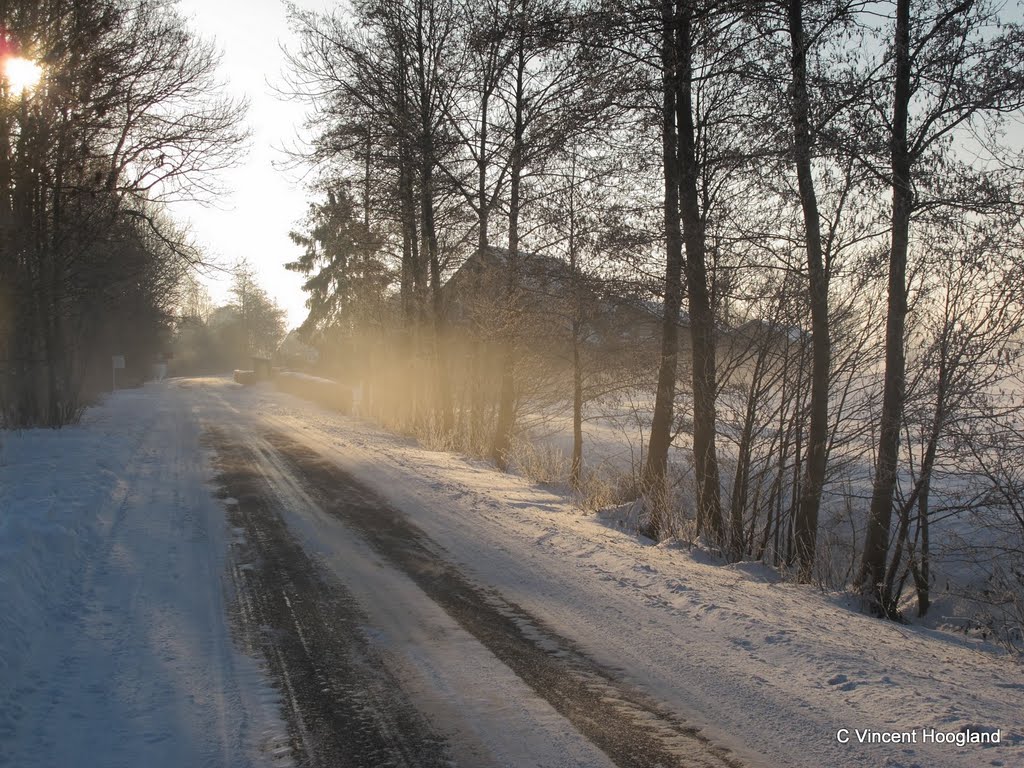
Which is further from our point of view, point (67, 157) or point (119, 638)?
point (67, 157)

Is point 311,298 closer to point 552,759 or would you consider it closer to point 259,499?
point 259,499

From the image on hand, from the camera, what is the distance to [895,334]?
860 cm

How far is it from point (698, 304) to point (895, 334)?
2475 millimetres

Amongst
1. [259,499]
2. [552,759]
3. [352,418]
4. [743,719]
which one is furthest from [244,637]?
[352,418]

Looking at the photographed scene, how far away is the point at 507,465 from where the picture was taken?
16797 mm

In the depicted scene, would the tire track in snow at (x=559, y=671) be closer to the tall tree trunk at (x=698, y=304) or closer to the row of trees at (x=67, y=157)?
the tall tree trunk at (x=698, y=304)

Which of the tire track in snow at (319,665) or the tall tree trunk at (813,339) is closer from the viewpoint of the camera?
the tire track in snow at (319,665)

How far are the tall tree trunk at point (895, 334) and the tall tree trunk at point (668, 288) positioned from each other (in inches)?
96.7

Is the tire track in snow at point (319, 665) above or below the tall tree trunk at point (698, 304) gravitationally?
below

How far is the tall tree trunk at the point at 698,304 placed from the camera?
32.3ft

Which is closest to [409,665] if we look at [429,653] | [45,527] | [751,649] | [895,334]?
[429,653]

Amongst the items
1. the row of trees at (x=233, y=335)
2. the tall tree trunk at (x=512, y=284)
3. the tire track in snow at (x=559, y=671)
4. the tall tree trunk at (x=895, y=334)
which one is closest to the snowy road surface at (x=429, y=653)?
the tire track in snow at (x=559, y=671)

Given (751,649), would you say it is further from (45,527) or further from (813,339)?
(45,527)

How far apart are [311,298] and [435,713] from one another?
139 ft
